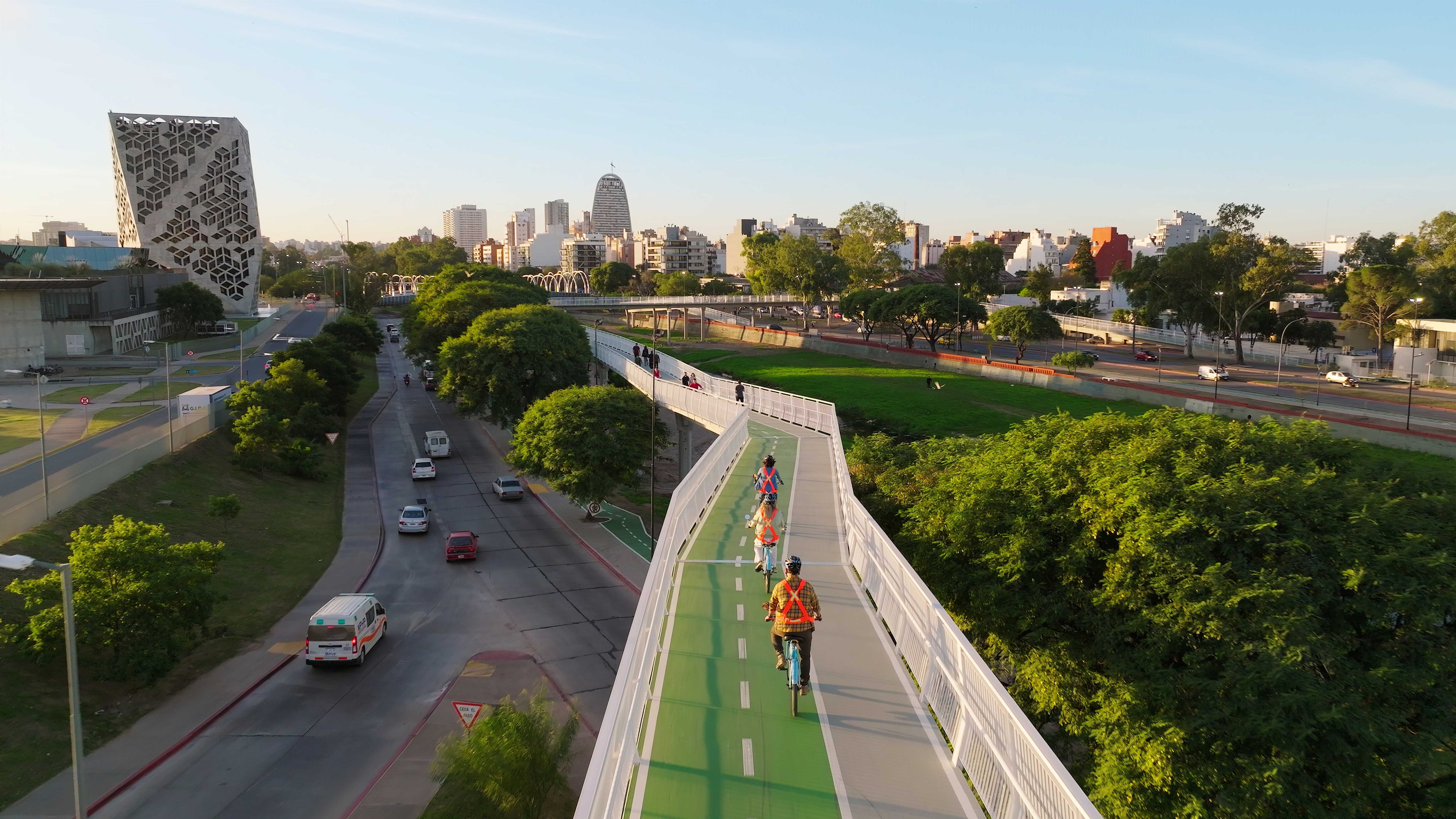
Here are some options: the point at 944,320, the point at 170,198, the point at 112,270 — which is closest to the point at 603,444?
the point at 944,320

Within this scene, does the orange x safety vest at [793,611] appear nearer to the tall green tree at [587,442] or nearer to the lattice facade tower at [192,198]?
the tall green tree at [587,442]

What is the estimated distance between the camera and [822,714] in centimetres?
974

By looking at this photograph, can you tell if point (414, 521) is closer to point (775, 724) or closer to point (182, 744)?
point (182, 744)

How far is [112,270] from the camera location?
91.8 meters

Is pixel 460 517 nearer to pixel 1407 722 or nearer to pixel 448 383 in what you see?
pixel 448 383

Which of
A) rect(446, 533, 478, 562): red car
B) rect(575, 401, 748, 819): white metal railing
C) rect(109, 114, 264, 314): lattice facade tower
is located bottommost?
rect(446, 533, 478, 562): red car

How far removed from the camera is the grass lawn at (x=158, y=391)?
51031mm

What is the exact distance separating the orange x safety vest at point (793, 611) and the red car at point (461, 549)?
25016 millimetres

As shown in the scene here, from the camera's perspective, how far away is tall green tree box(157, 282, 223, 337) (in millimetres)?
87375

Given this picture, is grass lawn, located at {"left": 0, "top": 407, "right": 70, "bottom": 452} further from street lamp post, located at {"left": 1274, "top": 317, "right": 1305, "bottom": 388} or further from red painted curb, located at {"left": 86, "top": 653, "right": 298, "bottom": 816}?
street lamp post, located at {"left": 1274, "top": 317, "right": 1305, "bottom": 388}

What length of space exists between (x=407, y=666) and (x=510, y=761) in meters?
11.5

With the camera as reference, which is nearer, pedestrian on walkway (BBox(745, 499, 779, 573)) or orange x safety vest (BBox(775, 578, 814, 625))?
orange x safety vest (BBox(775, 578, 814, 625))

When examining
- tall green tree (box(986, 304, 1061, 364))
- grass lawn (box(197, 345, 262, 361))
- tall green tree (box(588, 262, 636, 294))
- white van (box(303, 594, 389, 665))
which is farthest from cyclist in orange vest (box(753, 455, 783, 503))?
tall green tree (box(588, 262, 636, 294))

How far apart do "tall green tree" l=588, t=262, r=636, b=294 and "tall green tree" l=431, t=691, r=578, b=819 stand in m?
158
